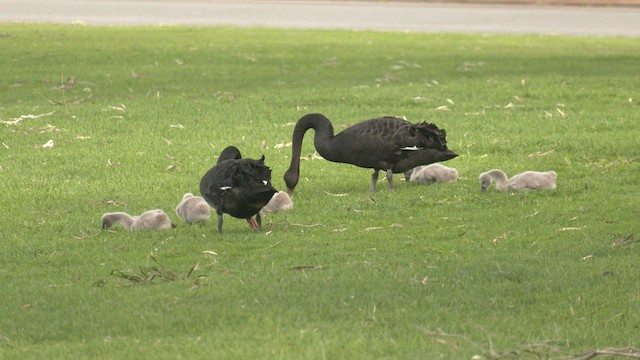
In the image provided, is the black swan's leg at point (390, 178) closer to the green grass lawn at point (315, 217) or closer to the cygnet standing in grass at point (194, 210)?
the green grass lawn at point (315, 217)

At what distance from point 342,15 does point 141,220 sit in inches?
845

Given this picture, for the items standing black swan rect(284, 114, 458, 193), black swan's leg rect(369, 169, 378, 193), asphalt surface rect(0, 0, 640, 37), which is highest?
standing black swan rect(284, 114, 458, 193)

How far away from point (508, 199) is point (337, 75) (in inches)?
351

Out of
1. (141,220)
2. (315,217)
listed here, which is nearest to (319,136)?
(315,217)

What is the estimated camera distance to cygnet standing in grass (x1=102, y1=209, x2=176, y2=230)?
10070mm

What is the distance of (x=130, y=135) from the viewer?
15047 mm

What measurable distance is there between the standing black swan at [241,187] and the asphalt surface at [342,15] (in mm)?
17944

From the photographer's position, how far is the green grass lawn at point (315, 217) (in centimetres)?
719

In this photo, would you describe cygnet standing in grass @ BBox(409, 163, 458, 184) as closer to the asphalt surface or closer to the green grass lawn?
the green grass lawn

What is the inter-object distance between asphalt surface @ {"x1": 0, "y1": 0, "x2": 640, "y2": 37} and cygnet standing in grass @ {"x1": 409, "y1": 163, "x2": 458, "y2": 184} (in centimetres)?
1522

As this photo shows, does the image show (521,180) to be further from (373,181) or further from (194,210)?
(194,210)

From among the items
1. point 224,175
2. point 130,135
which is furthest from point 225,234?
point 130,135

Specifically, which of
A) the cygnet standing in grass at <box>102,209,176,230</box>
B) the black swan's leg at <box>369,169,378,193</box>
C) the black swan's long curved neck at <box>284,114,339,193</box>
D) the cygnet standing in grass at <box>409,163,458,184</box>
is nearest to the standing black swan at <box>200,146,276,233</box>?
the cygnet standing in grass at <box>102,209,176,230</box>

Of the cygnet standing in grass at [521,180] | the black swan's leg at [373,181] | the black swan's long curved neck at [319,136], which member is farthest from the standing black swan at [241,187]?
the cygnet standing in grass at [521,180]
